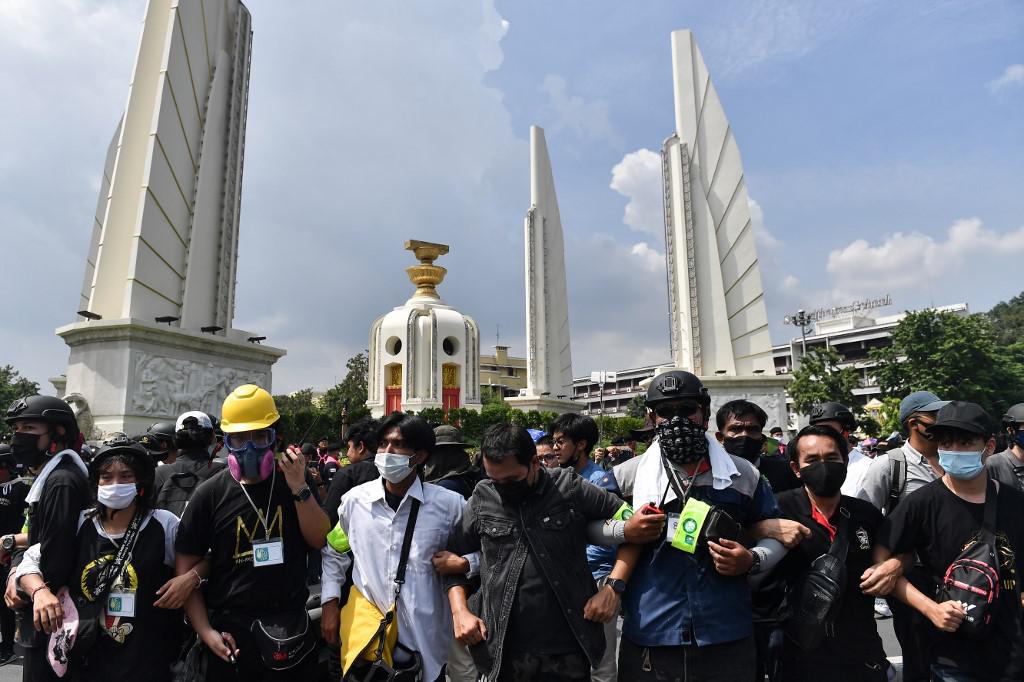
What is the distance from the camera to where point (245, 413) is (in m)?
2.73

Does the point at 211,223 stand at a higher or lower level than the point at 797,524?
higher

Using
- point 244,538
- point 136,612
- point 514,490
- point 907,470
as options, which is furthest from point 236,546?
point 907,470

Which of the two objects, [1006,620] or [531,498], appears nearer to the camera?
[1006,620]

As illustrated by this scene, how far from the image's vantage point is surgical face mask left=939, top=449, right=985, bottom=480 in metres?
2.60

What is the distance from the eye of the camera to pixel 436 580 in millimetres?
2875

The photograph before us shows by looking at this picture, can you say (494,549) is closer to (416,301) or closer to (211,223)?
(211,223)

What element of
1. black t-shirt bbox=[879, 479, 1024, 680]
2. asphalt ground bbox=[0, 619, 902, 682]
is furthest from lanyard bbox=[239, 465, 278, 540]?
asphalt ground bbox=[0, 619, 902, 682]

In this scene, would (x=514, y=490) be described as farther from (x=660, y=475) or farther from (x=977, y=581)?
(x=977, y=581)

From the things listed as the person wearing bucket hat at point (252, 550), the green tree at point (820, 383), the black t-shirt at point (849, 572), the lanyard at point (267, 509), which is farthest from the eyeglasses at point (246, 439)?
the green tree at point (820, 383)

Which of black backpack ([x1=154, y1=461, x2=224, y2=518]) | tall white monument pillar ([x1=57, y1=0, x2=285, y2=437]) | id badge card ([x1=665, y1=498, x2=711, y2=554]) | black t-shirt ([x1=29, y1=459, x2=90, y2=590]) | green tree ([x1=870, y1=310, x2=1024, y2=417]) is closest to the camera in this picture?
id badge card ([x1=665, y1=498, x2=711, y2=554])

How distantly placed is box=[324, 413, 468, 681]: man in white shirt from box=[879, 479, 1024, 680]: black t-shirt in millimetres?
1829

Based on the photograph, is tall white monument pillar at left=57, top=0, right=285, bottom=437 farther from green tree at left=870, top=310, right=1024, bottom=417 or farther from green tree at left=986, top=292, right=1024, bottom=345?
green tree at left=986, top=292, right=1024, bottom=345

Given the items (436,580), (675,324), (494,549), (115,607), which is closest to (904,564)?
(494,549)

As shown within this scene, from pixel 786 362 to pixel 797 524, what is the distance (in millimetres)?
68634
